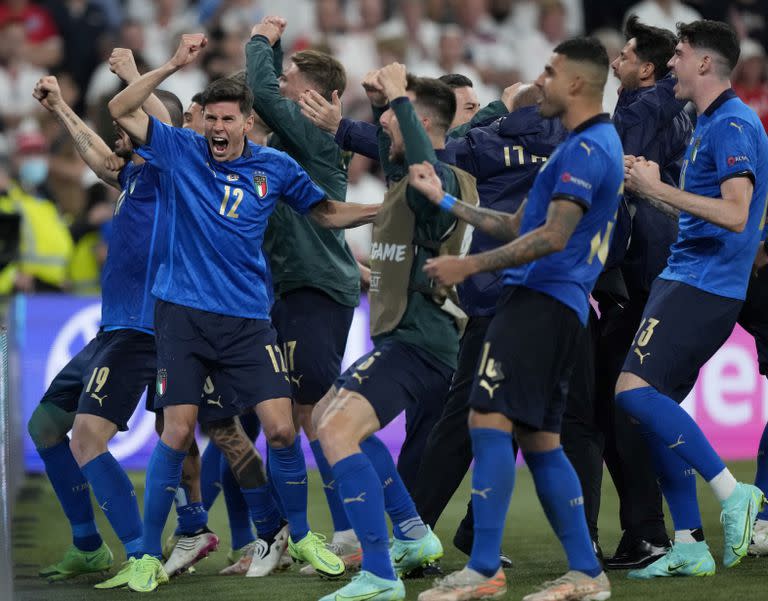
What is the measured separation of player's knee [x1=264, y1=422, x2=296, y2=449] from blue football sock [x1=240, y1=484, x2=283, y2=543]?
0.36 m

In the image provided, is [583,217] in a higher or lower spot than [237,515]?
higher

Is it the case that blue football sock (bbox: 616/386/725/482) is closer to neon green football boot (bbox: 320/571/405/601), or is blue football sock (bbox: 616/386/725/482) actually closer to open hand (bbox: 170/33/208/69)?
neon green football boot (bbox: 320/571/405/601)

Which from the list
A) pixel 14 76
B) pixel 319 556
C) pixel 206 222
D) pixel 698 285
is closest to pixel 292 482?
pixel 319 556

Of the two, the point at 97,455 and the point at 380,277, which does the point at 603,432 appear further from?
the point at 97,455

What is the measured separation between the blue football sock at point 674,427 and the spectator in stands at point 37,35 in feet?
34.3

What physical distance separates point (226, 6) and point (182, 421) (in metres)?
9.74

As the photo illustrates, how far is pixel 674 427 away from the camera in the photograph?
634 centimetres

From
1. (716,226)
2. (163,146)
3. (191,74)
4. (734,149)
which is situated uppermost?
(191,74)

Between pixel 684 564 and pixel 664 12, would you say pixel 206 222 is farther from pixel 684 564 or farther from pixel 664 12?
pixel 664 12

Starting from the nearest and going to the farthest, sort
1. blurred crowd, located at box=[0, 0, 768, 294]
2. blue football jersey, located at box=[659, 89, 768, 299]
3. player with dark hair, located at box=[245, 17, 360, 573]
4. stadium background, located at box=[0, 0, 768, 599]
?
blue football jersey, located at box=[659, 89, 768, 299], player with dark hair, located at box=[245, 17, 360, 573], stadium background, located at box=[0, 0, 768, 599], blurred crowd, located at box=[0, 0, 768, 294]

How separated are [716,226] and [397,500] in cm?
191

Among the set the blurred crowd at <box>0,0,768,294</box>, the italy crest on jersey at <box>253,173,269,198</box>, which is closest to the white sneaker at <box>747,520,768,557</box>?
the italy crest on jersey at <box>253,173,269,198</box>

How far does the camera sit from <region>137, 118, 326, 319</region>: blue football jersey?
668cm

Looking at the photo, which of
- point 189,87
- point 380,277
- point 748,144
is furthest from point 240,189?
point 189,87
